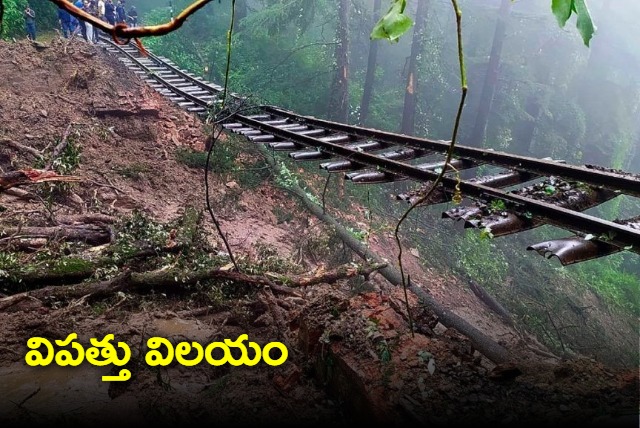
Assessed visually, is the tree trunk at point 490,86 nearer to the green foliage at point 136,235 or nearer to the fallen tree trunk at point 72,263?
the fallen tree trunk at point 72,263

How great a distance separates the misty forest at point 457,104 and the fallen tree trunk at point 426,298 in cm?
30

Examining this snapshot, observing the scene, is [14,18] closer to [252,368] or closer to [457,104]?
[252,368]

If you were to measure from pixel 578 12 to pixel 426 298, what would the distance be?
679 centimetres

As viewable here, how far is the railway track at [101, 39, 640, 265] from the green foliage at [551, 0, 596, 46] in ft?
3.72

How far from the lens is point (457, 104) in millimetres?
22422

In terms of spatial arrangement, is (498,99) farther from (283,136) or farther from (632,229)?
(632,229)

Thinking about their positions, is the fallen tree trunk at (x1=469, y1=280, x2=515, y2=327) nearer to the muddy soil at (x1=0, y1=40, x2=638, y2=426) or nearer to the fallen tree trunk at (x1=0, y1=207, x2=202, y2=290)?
the muddy soil at (x1=0, y1=40, x2=638, y2=426)

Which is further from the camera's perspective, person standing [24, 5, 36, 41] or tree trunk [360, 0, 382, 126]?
tree trunk [360, 0, 382, 126]

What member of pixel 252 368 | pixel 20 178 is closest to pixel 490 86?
pixel 252 368

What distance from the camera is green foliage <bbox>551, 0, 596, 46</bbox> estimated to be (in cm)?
109

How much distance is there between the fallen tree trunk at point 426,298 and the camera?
18.9 feet

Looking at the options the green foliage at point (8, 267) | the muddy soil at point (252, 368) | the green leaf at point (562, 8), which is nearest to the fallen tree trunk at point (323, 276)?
the muddy soil at point (252, 368)

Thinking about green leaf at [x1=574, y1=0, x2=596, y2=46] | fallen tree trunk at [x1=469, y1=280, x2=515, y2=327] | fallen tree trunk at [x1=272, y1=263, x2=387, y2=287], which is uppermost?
green leaf at [x1=574, y1=0, x2=596, y2=46]

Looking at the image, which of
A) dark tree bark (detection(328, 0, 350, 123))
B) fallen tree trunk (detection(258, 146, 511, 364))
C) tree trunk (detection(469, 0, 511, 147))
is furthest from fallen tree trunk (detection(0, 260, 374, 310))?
tree trunk (detection(469, 0, 511, 147))
